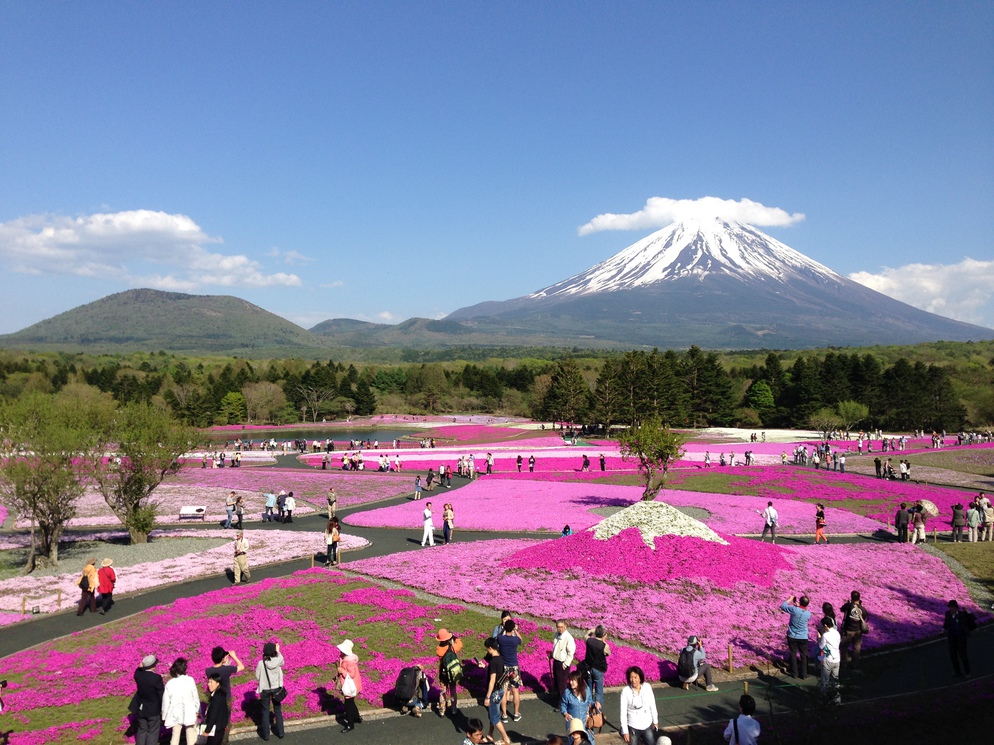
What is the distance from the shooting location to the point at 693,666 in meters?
13.9

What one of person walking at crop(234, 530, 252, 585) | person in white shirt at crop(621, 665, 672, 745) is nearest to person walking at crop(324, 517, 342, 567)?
person walking at crop(234, 530, 252, 585)

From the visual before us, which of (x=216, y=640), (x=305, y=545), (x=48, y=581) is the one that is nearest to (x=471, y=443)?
(x=305, y=545)

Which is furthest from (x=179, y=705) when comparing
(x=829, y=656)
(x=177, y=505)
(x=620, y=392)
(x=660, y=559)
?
(x=620, y=392)

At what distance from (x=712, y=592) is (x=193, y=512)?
27.3 meters

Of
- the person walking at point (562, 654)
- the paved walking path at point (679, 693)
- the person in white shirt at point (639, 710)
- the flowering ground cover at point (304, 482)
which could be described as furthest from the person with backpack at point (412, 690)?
the flowering ground cover at point (304, 482)

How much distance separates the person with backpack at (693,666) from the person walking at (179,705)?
9.54 meters

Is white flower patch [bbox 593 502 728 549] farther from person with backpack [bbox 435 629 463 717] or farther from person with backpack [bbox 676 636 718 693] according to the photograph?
person with backpack [bbox 435 629 463 717]

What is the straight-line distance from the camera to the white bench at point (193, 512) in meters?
34.5

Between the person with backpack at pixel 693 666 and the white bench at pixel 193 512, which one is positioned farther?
the white bench at pixel 193 512

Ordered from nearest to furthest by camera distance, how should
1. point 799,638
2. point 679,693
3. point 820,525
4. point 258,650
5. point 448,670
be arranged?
1. point 448,670
2. point 679,693
3. point 799,638
4. point 258,650
5. point 820,525

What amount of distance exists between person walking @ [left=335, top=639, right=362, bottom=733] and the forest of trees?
5905 centimetres

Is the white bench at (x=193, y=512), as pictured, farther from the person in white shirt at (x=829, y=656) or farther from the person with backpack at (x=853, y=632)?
the person in white shirt at (x=829, y=656)

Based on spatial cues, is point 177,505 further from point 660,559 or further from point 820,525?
point 820,525

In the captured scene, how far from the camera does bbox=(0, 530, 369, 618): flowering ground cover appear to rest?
20.9 metres
